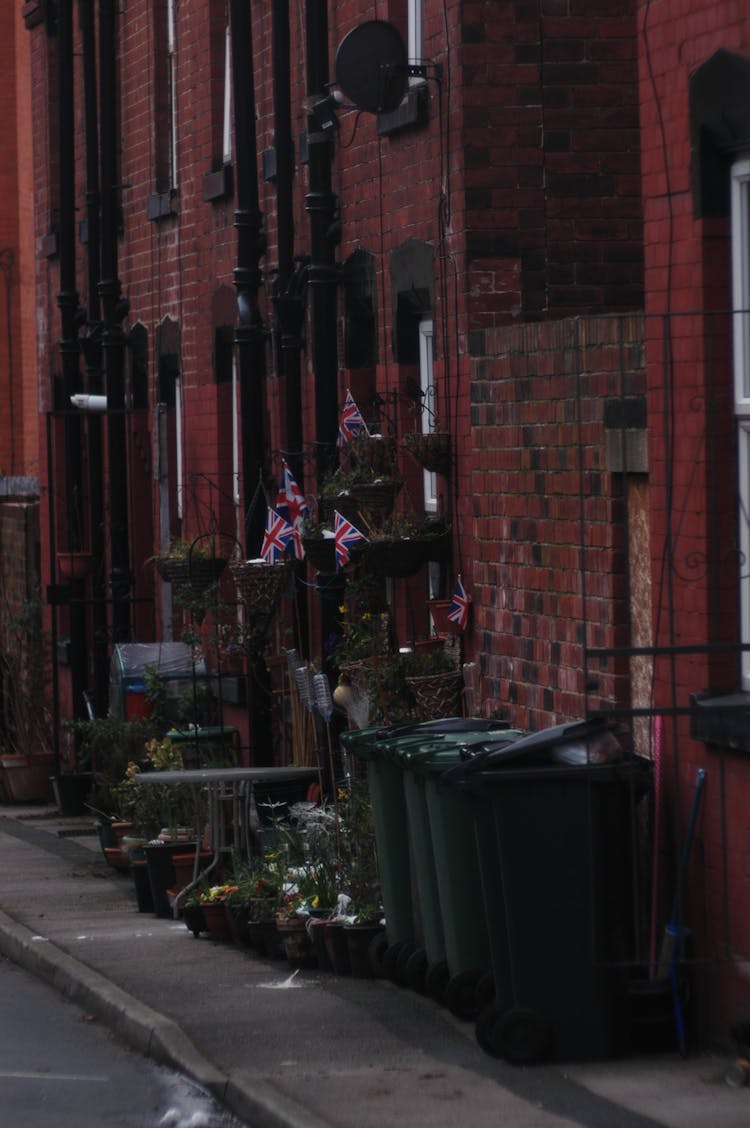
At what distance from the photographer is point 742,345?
821 cm

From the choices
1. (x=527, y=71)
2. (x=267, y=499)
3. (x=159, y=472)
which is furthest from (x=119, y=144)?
(x=527, y=71)

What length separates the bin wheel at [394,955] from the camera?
32.0 ft

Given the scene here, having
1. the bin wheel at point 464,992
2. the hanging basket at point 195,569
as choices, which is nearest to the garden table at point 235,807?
the hanging basket at point 195,569

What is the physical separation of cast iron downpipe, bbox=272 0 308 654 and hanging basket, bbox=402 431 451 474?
2.20 m

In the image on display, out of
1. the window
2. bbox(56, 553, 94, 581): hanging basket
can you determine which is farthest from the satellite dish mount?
bbox(56, 553, 94, 581): hanging basket

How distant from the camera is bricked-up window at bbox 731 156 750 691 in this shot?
8.20 metres

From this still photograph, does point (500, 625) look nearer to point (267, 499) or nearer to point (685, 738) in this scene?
point (685, 738)

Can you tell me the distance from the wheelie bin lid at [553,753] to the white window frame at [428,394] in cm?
395

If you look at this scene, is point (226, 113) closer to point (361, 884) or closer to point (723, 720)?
point (361, 884)

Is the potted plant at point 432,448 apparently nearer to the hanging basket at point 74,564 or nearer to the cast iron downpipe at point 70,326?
the cast iron downpipe at point 70,326

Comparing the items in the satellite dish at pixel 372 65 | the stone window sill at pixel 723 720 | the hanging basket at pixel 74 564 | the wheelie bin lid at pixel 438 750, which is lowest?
the wheelie bin lid at pixel 438 750

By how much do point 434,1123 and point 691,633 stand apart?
2.09m

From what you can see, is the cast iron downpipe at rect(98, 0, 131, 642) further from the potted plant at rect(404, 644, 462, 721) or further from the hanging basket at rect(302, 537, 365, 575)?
the potted plant at rect(404, 644, 462, 721)

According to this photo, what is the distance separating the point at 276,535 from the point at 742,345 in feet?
17.5
